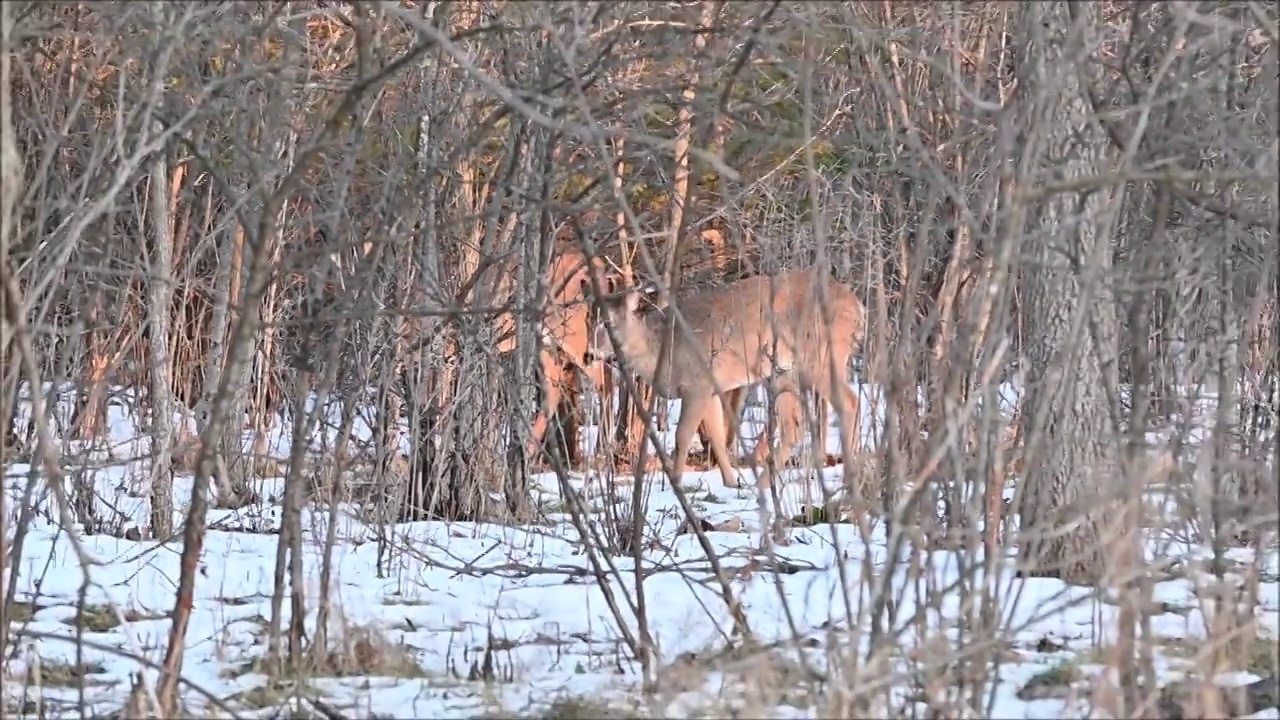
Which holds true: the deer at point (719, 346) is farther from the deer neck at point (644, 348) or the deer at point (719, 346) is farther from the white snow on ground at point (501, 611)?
the white snow on ground at point (501, 611)

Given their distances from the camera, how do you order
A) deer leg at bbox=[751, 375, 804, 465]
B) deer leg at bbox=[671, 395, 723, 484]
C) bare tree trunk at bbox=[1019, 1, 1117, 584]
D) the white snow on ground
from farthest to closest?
1. deer leg at bbox=[671, 395, 723, 484]
2. deer leg at bbox=[751, 375, 804, 465]
3. bare tree trunk at bbox=[1019, 1, 1117, 584]
4. the white snow on ground

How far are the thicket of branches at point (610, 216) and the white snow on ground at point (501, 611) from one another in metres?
0.28

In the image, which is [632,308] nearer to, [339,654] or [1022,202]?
[339,654]

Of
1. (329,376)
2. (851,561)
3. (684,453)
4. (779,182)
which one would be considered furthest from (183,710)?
(779,182)

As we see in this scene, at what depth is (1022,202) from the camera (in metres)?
3.96

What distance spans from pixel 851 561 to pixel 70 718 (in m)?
3.77

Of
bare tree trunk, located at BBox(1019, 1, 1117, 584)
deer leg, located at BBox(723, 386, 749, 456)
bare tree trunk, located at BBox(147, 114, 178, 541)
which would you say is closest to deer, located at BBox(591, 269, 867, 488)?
deer leg, located at BBox(723, 386, 749, 456)

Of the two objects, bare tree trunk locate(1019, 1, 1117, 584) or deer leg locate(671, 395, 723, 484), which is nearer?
bare tree trunk locate(1019, 1, 1117, 584)

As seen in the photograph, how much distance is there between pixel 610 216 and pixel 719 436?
4467mm

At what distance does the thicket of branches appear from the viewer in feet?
15.0

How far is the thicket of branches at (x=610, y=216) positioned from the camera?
456 centimetres

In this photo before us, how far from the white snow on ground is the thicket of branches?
28cm

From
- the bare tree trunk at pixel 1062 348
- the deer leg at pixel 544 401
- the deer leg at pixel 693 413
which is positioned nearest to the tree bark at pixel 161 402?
the deer leg at pixel 544 401

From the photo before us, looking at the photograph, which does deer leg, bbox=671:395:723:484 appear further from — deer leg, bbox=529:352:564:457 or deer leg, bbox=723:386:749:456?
deer leg, bbox=529:352:564:457
